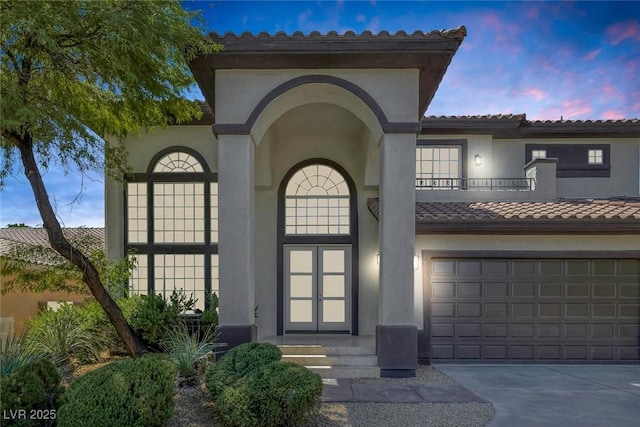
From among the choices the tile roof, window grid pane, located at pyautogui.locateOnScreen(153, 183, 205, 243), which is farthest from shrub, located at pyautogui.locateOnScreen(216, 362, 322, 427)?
window grid pane, located at pyautogui.locateOnScreen(153, 183, 205, 243)

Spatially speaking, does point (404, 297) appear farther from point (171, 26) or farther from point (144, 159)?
point (144, 159)

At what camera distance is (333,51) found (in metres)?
6.63

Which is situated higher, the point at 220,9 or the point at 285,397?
the point at 220,9

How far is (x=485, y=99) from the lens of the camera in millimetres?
11664

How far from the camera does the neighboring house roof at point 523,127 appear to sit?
11.0 metres

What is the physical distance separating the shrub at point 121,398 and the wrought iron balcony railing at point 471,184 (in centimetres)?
826

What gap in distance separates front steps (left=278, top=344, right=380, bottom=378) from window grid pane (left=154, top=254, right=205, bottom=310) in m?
3.65

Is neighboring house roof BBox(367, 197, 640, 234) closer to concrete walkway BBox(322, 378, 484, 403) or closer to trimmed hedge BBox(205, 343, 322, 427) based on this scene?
concrete walkway BBox(322, 378, 484, 403)

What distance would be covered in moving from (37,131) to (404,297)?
684cm

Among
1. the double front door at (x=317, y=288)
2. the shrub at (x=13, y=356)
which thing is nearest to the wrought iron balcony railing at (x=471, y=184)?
the double front door at (x=317, y=288)

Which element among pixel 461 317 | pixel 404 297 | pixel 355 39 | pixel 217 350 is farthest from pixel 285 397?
pixel 355 39

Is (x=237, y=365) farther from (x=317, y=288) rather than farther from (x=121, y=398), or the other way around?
(x=317, y=288)

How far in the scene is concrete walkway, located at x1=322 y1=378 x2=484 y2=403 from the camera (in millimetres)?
5703

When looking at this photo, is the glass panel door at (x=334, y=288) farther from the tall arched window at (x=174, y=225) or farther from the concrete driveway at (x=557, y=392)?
the tall arched window at (x=174, y=225)
